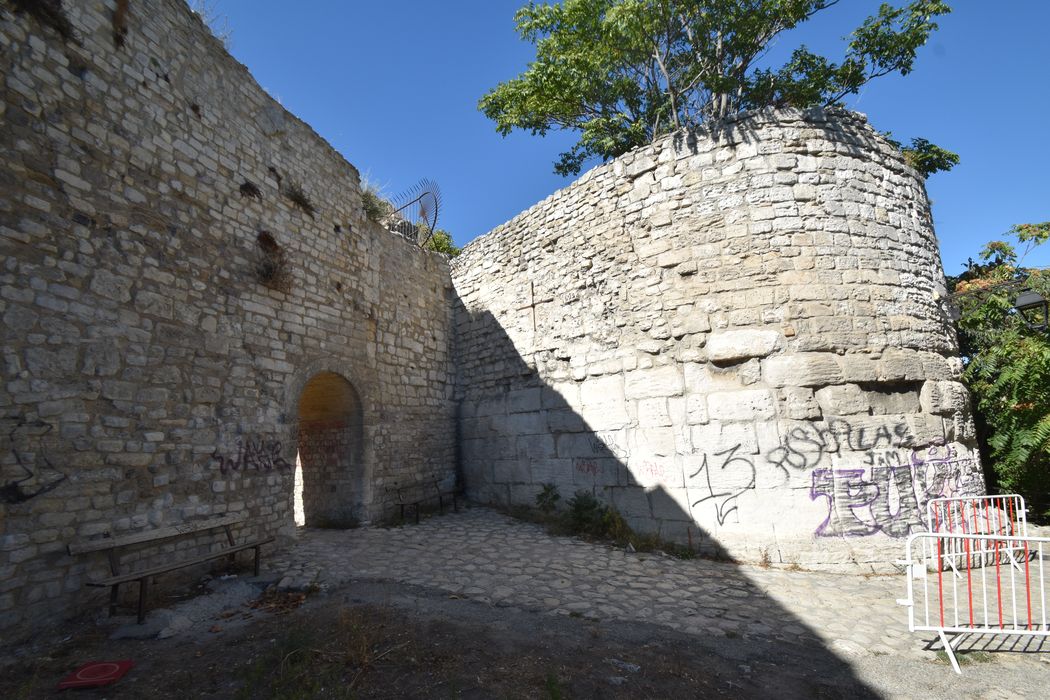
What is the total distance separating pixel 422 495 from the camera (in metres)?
8.30

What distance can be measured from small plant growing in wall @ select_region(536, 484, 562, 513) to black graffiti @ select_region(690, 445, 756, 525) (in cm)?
232

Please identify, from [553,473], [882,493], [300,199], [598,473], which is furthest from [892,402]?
[300,199]

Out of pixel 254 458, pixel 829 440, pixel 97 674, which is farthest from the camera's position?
pixel 254 458

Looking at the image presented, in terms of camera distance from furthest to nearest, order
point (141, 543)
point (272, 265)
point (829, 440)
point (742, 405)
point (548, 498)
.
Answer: point (548, 498)
point (272, 265)
point (742, 405)
point (829, 440)
point (141, 543)

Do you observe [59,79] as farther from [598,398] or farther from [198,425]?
[598,398]

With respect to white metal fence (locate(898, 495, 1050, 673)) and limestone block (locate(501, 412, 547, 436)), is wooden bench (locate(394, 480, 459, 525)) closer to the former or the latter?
limestone block (locate(501, 412, 547, 436))

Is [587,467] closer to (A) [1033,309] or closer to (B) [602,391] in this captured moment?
(B) [602,391]

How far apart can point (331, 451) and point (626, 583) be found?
16.7 ft

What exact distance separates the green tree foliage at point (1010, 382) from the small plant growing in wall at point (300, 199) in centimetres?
942

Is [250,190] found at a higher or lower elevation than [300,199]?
lower

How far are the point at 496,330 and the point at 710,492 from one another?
469 centimetres

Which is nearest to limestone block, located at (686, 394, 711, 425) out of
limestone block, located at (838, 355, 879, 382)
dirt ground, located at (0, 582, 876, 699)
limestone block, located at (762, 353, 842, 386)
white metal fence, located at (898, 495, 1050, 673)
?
limestone block, located at (762, 353, 842, 386)

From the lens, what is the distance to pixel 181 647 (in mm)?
3447

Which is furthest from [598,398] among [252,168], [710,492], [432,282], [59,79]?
[59,79]
